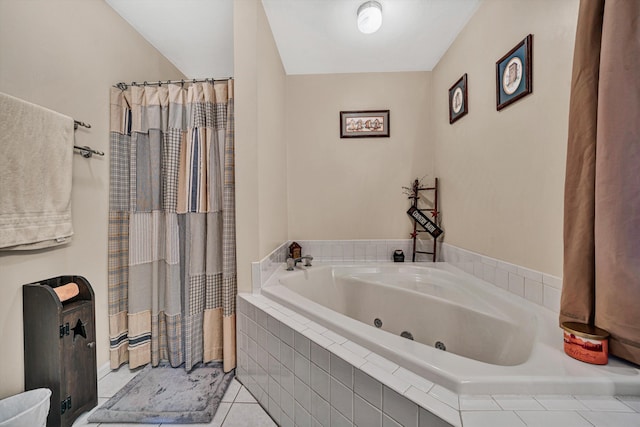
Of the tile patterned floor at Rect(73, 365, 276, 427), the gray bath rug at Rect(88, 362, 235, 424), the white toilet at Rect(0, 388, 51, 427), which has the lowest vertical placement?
the tile patterned floor at Rect(73, 365, 276, 427)

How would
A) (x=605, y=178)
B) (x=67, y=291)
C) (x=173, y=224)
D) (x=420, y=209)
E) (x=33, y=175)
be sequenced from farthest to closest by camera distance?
(x=420, y=209) < (x=173, y=224) < (x=67, y=291) < (x=33, y=175) < (x=605, y=178)

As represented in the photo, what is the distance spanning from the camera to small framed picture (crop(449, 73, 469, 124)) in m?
1.75

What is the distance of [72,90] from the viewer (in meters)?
1.37

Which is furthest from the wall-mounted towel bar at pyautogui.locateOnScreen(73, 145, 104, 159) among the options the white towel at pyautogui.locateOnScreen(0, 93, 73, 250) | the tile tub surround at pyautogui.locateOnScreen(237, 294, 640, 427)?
the tile tub surround at pyautogui.locateOnScreen(237, 294, 640, 427)

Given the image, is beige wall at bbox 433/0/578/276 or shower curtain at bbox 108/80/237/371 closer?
beige wall at bbox 433/0/578/276

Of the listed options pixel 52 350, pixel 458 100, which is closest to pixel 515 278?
pixel 458 100

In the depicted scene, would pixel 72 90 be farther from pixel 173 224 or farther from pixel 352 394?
pixel 352 394

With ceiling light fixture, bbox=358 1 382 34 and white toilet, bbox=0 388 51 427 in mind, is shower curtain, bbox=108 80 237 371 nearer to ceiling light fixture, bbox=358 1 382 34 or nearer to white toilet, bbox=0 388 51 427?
white toilet, bbox=0 388 51 427

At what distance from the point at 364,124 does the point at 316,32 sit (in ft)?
2.79

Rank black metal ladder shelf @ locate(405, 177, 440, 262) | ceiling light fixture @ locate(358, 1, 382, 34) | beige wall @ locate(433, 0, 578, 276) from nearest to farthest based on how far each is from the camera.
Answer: beige wall @ locate(433, 0, 578, 276)
ceiling light fixture @ locate(358, 1, 382, 34)
black metal ladder shelf @ locate(405, 177, 440, 262)

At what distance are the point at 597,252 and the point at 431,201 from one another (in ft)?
4.98

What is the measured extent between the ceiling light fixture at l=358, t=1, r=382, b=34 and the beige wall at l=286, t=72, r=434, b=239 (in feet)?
2.50

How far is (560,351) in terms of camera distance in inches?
32.8

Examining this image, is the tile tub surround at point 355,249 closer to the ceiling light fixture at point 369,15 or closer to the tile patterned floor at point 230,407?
the tile patterned floor at point 230,407
